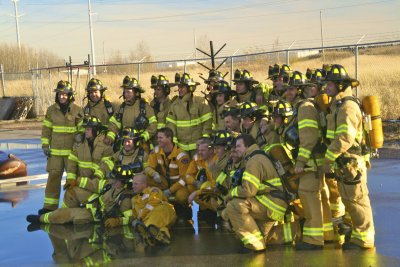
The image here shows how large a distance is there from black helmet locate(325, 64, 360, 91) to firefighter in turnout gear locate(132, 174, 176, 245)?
2.50 meters

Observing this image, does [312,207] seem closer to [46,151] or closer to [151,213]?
[151,213]

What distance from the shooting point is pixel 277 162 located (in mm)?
7258

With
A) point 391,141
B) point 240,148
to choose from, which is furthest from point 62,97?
point 391,141

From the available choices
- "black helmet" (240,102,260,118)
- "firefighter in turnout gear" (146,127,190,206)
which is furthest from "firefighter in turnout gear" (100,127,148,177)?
"black helmet" (240,102,260,118)

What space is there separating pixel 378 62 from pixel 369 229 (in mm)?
21838

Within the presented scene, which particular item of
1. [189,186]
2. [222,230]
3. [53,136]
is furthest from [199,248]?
[53,136]

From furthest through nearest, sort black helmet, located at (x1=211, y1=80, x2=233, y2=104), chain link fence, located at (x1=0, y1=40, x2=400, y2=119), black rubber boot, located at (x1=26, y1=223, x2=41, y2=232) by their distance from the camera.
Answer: chain link fence, located at (x1=0, y1=40, x2=400, y2=119), black helmet, located at (x1=211, y1=80, x2=233, y2=104), black rubber boot, located at (x1=26, y1=223, x2=41, y2=232)

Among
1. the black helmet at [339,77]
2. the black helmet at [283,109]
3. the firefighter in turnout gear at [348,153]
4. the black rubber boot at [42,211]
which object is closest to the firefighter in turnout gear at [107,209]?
the black rubber boot at [42,211]

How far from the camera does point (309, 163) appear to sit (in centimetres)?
698

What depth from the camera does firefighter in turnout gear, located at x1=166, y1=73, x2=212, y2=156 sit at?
997 centimetres

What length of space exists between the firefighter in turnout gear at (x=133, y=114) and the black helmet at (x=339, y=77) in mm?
3770

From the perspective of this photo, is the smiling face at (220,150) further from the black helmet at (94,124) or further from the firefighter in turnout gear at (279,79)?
the black helmet at (94,124)

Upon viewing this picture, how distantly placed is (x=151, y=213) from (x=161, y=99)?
3.15 m

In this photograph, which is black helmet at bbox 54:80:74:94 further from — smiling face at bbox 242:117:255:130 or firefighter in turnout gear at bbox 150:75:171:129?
smiling face at bbox 242:117:255:130
